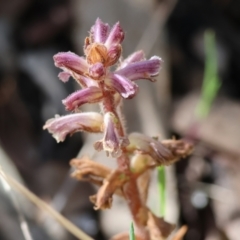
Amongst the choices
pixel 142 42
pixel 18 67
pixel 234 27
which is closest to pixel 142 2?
pixel 142 42

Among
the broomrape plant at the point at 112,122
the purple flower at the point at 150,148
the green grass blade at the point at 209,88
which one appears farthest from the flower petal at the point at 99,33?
the green grass blade at the point at 209,88

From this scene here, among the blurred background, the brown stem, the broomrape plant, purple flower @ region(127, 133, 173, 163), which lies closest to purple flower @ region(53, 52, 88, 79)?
the broomrape plant

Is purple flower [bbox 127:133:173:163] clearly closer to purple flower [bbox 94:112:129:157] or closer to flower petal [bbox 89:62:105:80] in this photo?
purple flower [bbox 94:112:129:157]

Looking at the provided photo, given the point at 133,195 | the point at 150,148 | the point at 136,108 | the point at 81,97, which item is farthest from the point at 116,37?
the point at 136,108

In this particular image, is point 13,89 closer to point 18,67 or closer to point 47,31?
point 18,67

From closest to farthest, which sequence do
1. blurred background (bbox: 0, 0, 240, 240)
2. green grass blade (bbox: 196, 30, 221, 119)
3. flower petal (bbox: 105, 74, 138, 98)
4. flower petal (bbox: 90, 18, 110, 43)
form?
flower petal (bbox: 105, 74, 138, 98) < flower petal (bbox: 90, 18, 110, 43) < blurred background (bbox: 0, 0, 240, 240) < green grass blade (bbox: 196, 30, 221, 119)

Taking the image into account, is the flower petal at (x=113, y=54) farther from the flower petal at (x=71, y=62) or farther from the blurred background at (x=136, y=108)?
the blurred background at (x=136, y=108)

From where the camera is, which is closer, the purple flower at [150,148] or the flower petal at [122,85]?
the flower petal at [122,85]
